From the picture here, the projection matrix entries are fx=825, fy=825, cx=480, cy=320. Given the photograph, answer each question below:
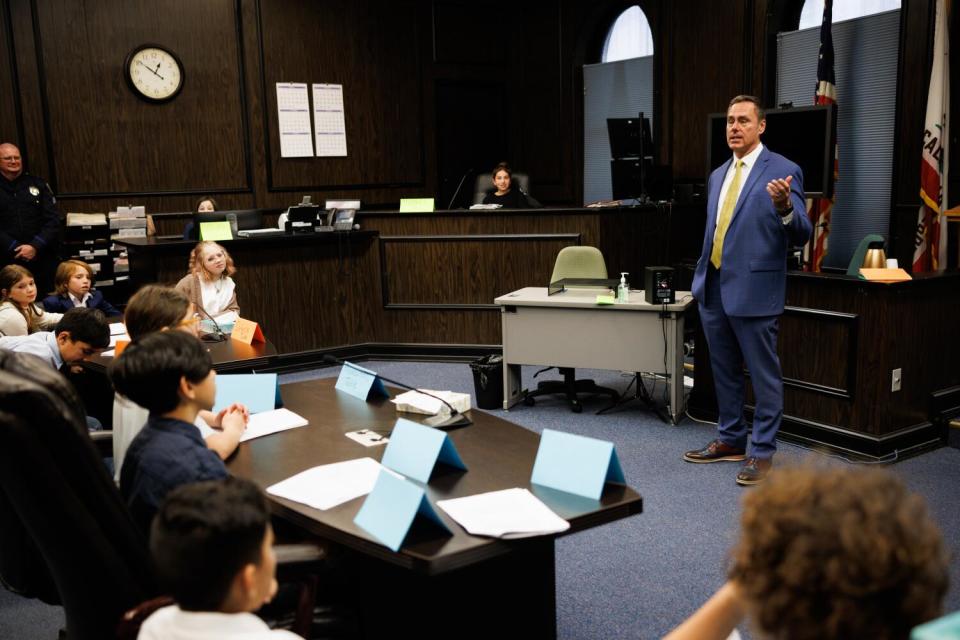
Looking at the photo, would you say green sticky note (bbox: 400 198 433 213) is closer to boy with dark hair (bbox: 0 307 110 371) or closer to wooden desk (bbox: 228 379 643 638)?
boy with dark hair (bbox: 0 307 110 371)

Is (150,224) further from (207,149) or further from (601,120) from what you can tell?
(601,120)

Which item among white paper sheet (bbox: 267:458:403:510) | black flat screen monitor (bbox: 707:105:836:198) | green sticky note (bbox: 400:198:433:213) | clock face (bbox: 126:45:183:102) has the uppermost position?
clock face (bbox: 126:45:183:102)

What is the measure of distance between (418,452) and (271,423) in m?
0.63

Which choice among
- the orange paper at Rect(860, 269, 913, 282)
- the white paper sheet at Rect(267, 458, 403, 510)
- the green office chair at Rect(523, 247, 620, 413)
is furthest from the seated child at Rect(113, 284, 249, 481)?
the orange paper at Rect(860, 269, 913, 282)

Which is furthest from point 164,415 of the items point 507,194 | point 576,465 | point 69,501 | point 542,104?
point 542,104

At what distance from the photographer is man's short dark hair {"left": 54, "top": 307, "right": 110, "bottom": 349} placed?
2945mm

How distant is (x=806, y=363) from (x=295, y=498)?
9.61 ft

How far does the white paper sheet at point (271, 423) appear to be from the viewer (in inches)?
91.8

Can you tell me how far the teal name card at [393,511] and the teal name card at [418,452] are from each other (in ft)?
0.80

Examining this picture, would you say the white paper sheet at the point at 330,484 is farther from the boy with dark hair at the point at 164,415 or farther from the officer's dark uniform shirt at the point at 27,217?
the officer's dark uniform shirt at the point at 27,217

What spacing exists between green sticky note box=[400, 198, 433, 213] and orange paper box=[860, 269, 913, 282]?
3.21 m

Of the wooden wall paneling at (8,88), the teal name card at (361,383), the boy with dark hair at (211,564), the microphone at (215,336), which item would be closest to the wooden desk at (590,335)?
the microphone at (215,336)

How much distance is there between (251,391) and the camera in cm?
260

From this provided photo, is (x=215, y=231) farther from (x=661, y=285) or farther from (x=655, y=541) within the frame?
(x=655, y=541)
